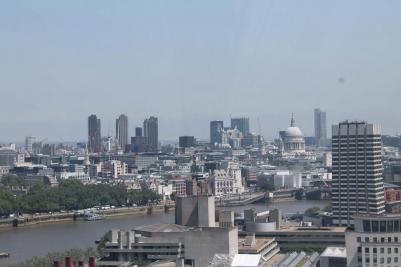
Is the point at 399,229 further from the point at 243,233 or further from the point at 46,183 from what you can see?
the point at 46,183

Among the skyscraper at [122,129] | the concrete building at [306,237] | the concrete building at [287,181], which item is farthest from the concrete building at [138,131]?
Answer: the concrete building at [306,237]

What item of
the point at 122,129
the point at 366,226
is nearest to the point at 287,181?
the point at 366,226

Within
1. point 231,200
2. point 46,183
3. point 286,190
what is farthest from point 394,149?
point 46,183

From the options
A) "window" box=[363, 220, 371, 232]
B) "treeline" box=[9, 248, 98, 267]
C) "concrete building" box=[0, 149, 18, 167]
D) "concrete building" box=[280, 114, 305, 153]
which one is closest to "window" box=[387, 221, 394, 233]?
"window" box=[363, 220, 371, 232]

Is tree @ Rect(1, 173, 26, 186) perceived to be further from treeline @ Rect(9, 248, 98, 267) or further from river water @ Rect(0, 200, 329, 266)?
treeline @ Rect(9, 248, 98, 267)

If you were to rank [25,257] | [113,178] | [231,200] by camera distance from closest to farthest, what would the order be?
1. [25,257]
2. [231,200]
3. [113,178]

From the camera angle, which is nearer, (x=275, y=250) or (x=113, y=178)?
(x=275, y=250)

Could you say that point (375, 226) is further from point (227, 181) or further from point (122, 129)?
point (122, 129)
